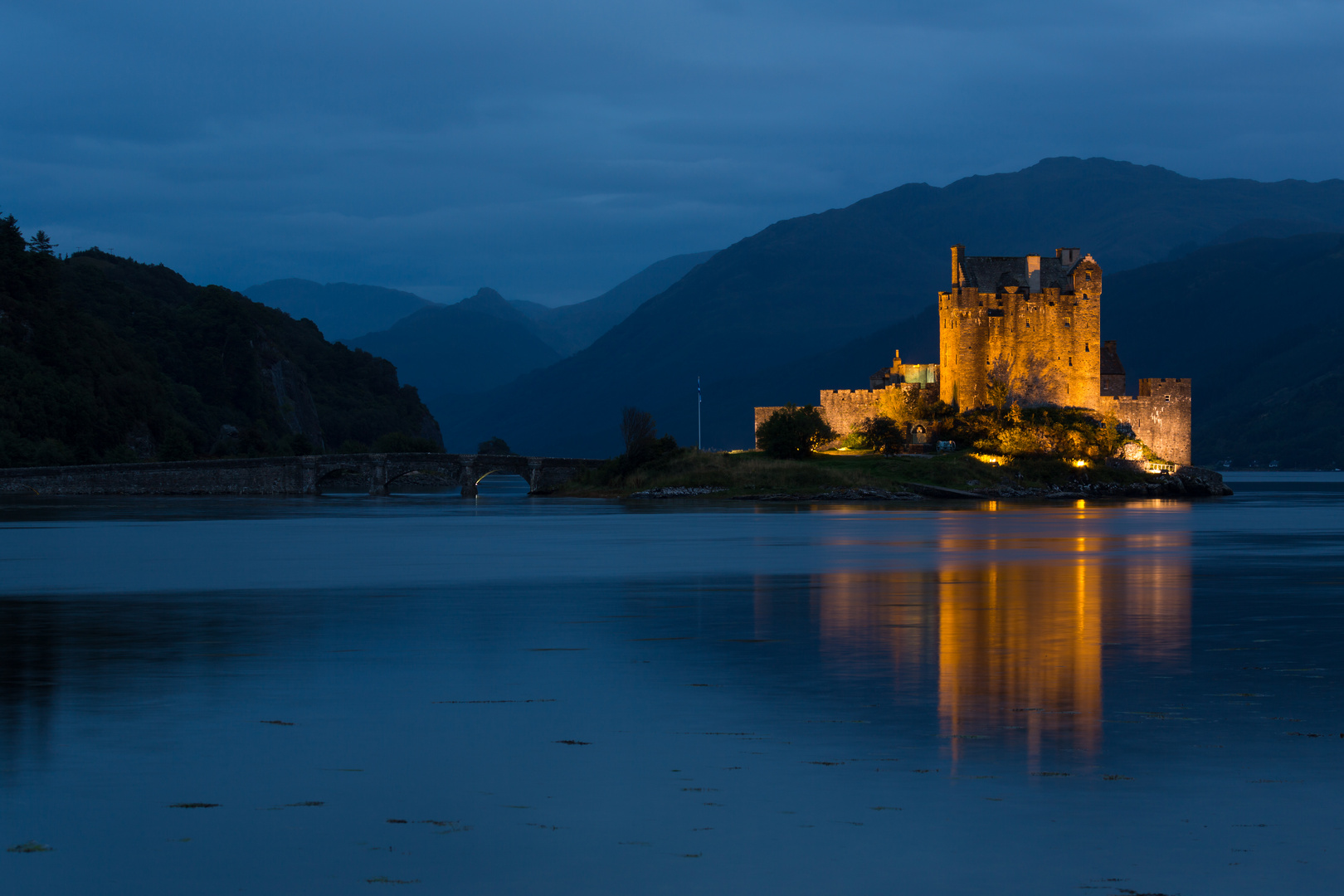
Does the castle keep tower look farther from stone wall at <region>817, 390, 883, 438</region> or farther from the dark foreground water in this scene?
the dark foreground water

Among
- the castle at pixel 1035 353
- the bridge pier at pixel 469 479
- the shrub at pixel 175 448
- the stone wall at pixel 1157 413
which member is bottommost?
the bridge pier at pixel 469 479

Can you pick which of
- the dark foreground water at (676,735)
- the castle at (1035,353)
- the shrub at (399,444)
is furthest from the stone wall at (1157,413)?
the dark foreground water at (676,735)

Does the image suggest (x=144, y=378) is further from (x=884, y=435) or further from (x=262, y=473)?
(x=884, y=435)

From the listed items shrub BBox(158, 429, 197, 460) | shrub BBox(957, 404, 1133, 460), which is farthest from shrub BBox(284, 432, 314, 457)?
shrub BBox(957, 404, 1133, 460)

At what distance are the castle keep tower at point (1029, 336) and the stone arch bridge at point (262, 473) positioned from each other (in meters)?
28.1

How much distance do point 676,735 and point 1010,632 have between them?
10623 millimetres

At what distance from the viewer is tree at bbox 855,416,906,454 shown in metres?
99.2

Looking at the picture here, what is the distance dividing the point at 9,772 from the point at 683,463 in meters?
88.0

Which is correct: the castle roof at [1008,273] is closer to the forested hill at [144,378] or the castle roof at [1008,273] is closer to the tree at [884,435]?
the tree at [884,435]

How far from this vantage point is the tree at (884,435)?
9919 cm

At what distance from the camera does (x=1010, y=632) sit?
23938mm

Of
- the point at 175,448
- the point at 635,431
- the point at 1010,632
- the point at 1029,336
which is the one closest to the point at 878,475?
the point at 1029,336

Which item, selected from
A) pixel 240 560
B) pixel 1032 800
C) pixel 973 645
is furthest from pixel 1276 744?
pixel 240 560

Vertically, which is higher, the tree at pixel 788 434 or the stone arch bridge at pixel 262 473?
the tree at pixel 788 434
